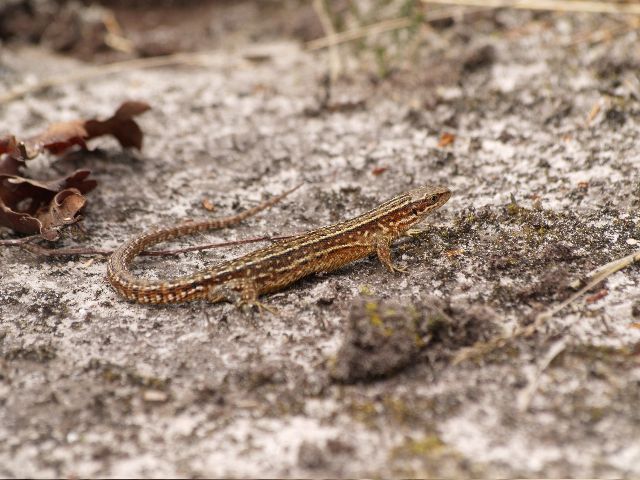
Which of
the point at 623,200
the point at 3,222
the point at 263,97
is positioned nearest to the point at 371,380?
the point at 623,200

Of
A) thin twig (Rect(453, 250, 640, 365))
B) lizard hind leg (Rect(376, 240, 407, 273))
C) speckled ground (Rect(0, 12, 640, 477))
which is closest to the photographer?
speckled ground (Rect(0, 12, 640, 477))

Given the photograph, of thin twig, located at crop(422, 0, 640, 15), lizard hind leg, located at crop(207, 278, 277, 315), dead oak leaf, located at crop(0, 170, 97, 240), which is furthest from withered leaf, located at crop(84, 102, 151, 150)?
thin twig, located at crop(422, 0, 640, 15)

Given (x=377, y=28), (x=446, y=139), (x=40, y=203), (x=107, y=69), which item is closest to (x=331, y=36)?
(x=377, y=28)

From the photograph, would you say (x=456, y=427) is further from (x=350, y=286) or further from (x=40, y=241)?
(x=40, y=241)

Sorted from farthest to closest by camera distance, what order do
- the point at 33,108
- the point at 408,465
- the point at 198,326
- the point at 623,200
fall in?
the point at 33,108 → the point at 623,200 → the point at 198,326 → the point at 408,465

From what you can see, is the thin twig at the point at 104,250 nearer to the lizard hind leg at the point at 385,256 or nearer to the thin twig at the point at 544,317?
the lizard hind leg at the point at 385,256

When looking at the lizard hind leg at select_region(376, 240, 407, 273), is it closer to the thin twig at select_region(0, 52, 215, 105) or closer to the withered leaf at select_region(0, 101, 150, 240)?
the withered leaf at select_region(0, 101, 150, 240)

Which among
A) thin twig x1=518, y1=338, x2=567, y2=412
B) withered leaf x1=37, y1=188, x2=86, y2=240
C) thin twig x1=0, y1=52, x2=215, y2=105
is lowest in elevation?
thin twig x1=518, y1=338, x2=567, y2=412

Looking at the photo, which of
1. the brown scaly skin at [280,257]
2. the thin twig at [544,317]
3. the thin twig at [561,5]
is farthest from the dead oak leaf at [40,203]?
the thin twig at [561,5]
